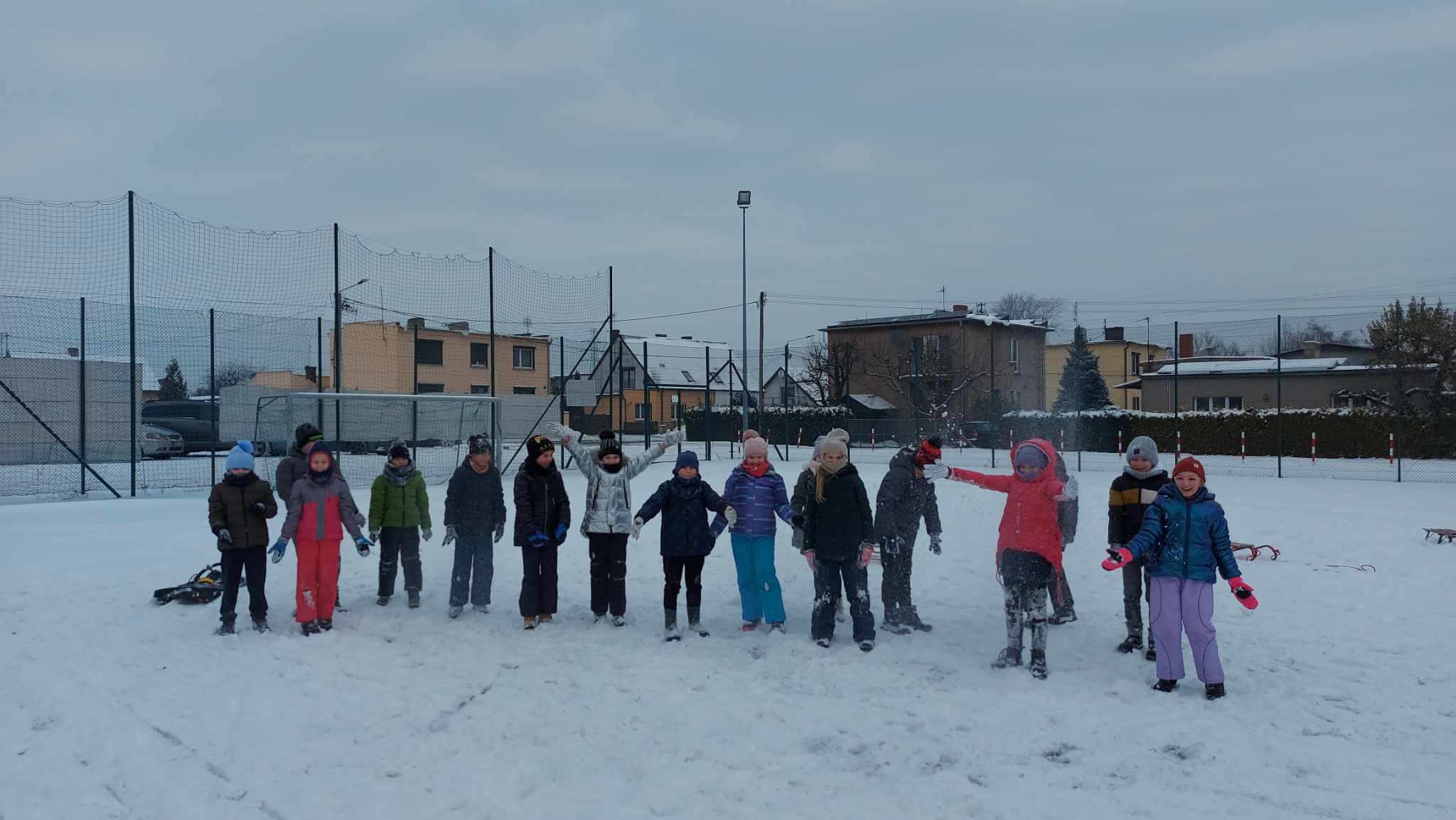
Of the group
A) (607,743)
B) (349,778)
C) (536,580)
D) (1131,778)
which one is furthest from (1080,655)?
(349,778)

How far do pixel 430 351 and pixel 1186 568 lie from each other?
50.6ft

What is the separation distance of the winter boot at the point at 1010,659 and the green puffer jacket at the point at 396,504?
4788mm

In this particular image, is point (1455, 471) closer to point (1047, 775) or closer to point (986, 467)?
point (986, 467)

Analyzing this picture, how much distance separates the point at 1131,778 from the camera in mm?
4559

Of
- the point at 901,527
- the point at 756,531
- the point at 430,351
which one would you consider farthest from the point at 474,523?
the point at 430,351

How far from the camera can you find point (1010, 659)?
6.33 m

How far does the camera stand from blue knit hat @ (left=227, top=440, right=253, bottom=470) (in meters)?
7.20

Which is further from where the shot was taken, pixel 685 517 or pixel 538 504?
pixel 538 504

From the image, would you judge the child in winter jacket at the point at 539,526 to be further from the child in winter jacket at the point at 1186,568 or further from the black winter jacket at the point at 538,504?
the child in winter jacket at the point at 1186,568

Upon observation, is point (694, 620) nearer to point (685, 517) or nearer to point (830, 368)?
point (685, 517)

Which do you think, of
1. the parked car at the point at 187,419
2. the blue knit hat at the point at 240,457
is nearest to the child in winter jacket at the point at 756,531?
the blue knit hat at the point at 240,457

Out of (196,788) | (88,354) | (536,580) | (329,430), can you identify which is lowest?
(196,788)

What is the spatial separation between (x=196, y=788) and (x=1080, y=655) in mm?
5522

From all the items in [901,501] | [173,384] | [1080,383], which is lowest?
[901,501]
